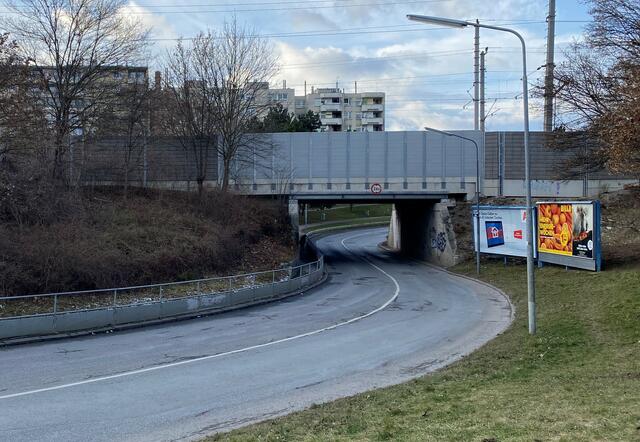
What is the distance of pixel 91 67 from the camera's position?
27594 mm

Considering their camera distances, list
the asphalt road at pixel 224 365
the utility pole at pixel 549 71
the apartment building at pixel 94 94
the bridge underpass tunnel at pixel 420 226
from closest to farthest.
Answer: the asphalt road at pixel 224 365 < the apartment building at pixel 94 94 < the utility pole at pixel 549 71 < the bridge underpass tunnel at pixel 420 226

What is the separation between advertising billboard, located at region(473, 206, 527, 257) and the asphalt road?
10405 mm

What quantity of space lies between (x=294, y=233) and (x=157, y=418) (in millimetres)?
31758

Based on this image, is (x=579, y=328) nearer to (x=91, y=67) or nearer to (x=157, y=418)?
(x=157, y=418)

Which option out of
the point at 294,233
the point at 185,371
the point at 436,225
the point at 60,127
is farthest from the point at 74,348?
the point at 436,225

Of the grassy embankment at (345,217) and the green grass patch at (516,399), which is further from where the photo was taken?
the grassy embankment at (345,217)

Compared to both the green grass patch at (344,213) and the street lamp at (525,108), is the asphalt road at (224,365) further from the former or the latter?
the green grass patch at (344,213)

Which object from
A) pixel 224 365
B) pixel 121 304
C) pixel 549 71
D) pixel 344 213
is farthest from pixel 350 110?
pixel 224 365

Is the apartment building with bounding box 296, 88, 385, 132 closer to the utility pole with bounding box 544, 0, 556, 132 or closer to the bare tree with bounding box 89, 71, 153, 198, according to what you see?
the utility pole with bounding box 544, 0, 556, 132

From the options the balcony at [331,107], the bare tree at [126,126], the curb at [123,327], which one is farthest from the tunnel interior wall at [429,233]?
the balcony at [331,107]

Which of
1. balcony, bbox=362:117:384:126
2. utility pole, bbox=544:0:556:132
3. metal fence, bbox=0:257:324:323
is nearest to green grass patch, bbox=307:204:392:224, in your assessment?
balcony, bbox=362:117:384:126

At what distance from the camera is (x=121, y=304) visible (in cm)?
1922

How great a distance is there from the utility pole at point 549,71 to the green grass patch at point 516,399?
18474 millimetres

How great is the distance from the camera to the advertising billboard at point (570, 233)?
25969 millimetres
